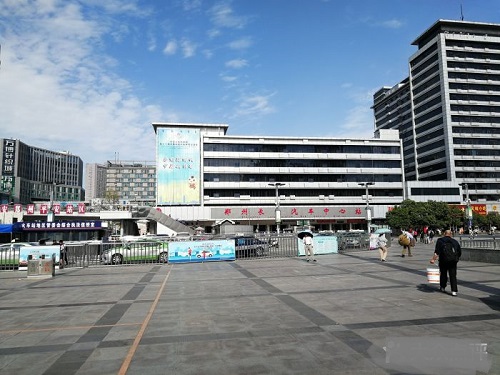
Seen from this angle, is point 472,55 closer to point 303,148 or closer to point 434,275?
point 303,148

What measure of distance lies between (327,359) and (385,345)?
1.21 meters

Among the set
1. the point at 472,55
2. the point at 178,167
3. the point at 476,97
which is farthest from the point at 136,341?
the point at 472,55

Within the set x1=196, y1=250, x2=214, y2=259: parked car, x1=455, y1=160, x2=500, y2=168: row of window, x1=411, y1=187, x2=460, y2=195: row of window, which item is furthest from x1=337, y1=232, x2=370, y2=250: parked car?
x1=455, y1=160, x2=500, y2=168: row of window

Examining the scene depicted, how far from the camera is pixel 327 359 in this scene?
18.9 feet

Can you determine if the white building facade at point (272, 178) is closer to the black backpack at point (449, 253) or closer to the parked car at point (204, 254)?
the parked car at point (204, 254)

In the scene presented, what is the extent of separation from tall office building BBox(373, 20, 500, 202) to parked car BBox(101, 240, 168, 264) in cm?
8523

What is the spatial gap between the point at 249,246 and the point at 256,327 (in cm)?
1810

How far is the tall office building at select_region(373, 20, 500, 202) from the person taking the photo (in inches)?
3634

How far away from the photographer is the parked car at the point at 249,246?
25.5m

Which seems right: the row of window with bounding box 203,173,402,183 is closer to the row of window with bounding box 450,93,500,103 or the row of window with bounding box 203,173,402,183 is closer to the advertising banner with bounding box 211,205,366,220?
the advertising banner with bounding box 211,205,366,220

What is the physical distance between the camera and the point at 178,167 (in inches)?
3118

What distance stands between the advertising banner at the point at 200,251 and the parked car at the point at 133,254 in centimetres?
94

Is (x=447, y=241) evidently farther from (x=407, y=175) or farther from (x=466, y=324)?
(x=407, y=175)

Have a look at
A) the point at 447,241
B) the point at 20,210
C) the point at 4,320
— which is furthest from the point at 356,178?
the point at 4,320
